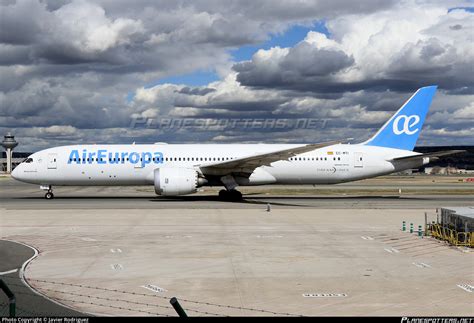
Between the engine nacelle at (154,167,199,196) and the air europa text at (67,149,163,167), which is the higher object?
the air europa text at (67,149,163,167)

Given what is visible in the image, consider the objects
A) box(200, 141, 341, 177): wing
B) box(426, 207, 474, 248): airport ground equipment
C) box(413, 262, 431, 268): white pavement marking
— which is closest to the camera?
box(413, 262, 431, 268): white pavement marking

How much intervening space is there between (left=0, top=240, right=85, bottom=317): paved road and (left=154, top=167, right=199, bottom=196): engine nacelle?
19.7m

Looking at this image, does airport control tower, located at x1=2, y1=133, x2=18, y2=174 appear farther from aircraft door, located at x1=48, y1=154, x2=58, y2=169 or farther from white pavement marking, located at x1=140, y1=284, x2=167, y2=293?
white pavement marking, located at x1=140, y1=284, x2=167, y2=293

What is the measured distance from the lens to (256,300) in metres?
11.4

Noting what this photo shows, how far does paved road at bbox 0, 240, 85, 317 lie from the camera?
34.3 feet

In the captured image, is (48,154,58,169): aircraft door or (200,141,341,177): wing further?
(48,154,58,169): aircraft door

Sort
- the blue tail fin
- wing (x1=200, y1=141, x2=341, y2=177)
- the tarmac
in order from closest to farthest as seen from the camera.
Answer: the tarmac, wing (x1=200, y1=141, x2=341, y2=177), the blue tail fin

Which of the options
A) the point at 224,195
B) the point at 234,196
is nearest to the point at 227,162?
the point at 234,196

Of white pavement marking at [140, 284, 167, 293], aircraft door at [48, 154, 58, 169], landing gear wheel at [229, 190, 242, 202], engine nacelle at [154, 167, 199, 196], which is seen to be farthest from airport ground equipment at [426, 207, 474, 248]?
aircraft door at [48, 154, 58, 169]

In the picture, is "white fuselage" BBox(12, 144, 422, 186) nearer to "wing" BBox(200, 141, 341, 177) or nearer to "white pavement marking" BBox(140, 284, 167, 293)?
"wing" BBox(200, 141, 341, 177)

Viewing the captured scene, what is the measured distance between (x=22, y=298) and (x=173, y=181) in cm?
2524

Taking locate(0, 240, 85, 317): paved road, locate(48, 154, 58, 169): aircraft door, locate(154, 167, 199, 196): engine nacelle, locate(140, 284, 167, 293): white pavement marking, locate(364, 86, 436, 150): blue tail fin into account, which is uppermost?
locate(364, 86, 436, 150): blue tail fin

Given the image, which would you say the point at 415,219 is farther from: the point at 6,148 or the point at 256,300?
the point at 6,148

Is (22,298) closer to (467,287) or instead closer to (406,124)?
(467,287)
